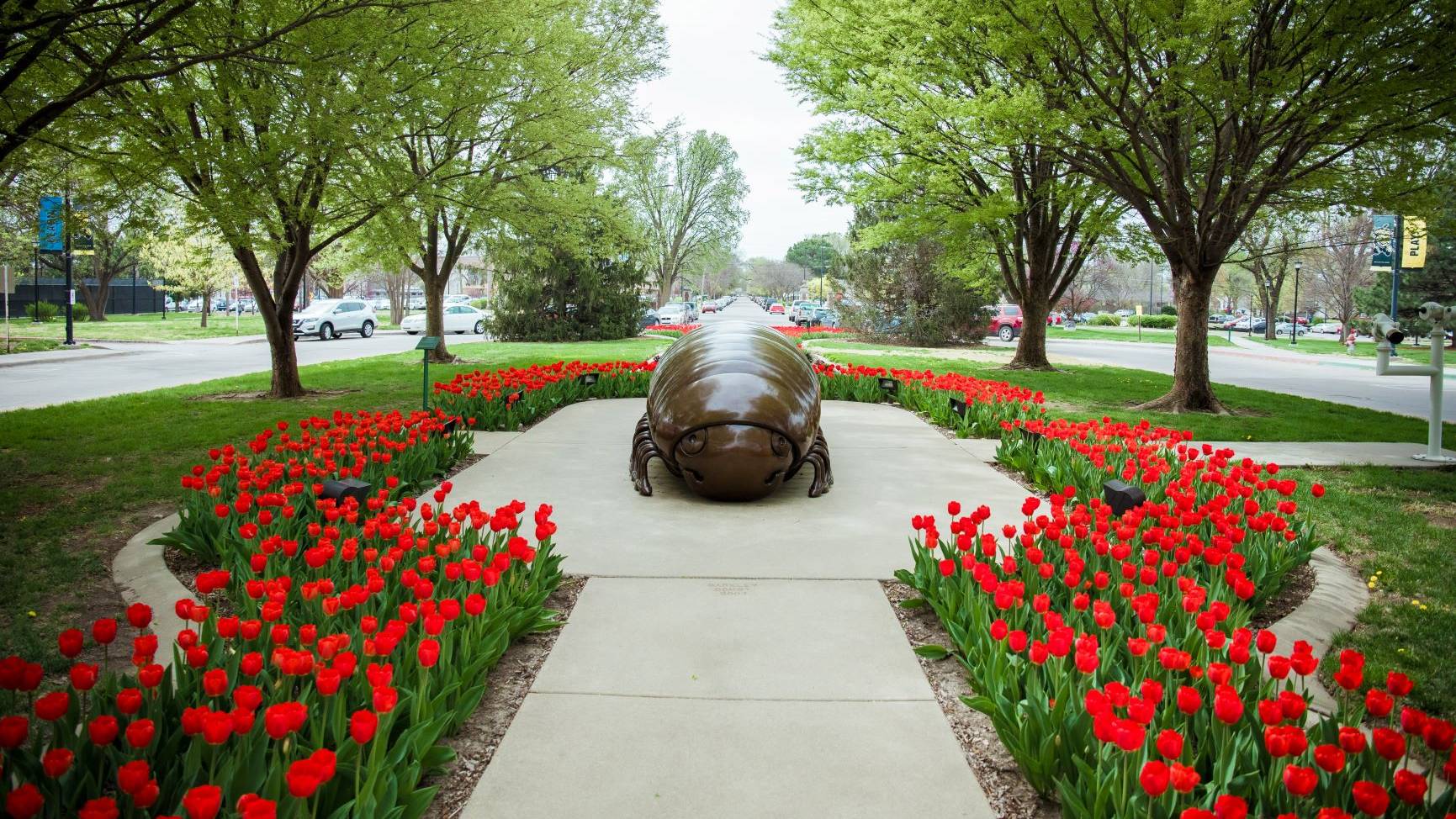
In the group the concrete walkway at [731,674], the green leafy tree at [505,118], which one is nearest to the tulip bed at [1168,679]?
the concrete walkway at [731,674]

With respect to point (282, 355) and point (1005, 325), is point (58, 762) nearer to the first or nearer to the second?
point (282, 355)

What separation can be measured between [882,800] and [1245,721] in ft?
4.00

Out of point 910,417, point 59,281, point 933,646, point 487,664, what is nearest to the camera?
point 487,664

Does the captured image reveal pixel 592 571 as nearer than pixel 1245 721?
No

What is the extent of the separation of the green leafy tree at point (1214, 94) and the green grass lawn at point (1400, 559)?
5157 mm

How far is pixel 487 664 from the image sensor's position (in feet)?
12.2

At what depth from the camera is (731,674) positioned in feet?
12.7

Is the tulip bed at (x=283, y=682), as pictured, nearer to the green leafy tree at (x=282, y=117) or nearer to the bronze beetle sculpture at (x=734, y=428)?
the bronze beetle sculpture at (x=734, y=428)

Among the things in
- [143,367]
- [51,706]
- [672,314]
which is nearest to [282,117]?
[51,706]

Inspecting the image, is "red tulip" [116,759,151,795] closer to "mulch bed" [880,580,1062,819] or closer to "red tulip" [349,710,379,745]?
"red tulip" [349,710,379,745]

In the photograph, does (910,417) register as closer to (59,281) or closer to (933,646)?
(933,646)

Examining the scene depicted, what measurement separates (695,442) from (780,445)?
67 centimetres

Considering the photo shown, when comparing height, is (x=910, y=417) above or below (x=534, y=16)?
below

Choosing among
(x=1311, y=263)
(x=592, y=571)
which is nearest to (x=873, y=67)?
(x=592, y=571)
